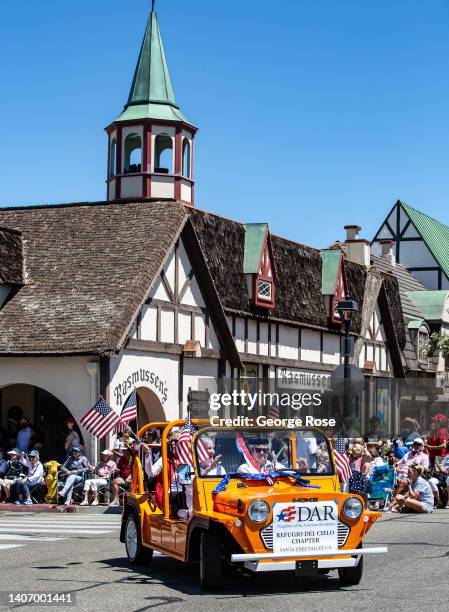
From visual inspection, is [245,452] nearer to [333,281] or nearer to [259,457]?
[259,457]

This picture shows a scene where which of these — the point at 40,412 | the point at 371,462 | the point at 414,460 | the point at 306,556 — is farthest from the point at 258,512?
the point at 40,412

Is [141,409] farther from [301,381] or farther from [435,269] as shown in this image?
[435,269]

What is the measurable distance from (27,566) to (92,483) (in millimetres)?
10951

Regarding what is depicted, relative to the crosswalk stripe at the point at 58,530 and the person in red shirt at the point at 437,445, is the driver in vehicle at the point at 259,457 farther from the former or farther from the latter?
the person in red shirt at the point at 437,445

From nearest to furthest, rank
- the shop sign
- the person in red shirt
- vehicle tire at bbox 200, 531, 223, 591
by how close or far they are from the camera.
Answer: vehicle tire at bbox 200, 531, 223, 591 → the person in red shirt → the shop sign

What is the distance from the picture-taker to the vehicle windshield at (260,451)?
12.1 meters

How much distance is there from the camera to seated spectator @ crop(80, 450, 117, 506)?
78.4 feet

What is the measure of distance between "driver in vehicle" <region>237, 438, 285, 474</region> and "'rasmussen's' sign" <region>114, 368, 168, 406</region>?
46.4ft

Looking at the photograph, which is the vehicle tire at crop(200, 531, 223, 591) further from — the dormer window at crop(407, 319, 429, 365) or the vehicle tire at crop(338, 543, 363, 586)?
the dormer window at crop(407, 319, 429, 365)

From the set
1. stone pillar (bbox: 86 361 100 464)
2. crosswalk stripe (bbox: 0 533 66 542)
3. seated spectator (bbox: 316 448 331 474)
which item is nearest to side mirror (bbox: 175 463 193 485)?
seated spectator (bbox: 316 448 331 474)

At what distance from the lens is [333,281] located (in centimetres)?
3762

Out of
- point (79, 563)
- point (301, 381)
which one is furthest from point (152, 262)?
point (79, 563)

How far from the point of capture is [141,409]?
29438 millimetres

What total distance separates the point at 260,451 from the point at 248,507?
1.61 meters
